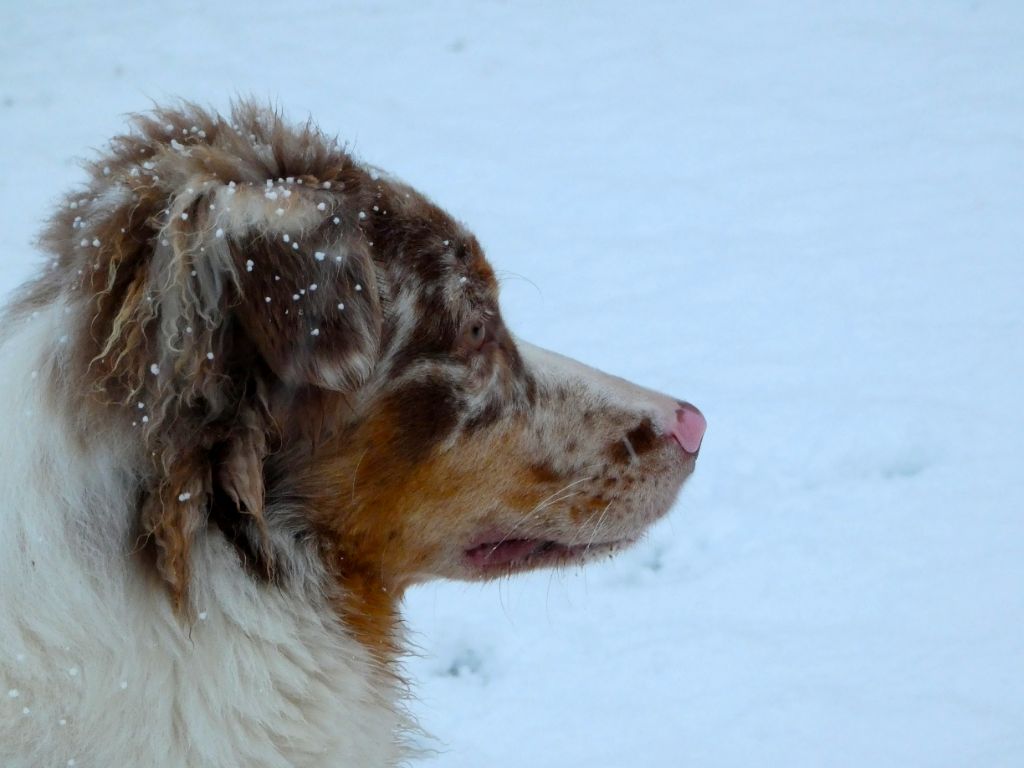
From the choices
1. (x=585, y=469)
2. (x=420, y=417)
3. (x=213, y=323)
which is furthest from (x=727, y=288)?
(x=213, y=323)

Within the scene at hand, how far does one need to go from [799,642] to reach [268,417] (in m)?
2.66

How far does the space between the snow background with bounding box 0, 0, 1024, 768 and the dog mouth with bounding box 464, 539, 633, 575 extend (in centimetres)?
81

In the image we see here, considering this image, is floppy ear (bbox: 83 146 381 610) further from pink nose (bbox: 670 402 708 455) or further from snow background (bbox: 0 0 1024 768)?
snow background (bbox: 0 0 1024 768)

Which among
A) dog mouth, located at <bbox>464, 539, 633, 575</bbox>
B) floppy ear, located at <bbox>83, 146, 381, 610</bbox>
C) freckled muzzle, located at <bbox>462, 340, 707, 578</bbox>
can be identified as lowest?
dog mouth, located at <bbox>464, 539, 633, 575</bbox>

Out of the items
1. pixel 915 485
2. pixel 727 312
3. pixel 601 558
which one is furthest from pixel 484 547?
pixel 727 312

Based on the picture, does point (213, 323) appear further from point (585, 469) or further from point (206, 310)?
point (585, 469)

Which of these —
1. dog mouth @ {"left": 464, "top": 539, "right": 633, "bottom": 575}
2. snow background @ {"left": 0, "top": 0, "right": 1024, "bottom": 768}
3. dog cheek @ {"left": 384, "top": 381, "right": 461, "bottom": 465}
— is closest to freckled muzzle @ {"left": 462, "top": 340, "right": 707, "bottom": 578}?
dog mouth @ {"left": 464, "top": 539, "right": 633, "bottom": 575}

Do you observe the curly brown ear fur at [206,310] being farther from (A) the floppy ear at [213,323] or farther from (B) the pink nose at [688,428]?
(B) the pink nose at [688,428]

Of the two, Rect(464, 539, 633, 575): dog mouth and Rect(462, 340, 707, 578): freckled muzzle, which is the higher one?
Rect(462, 340, 707, 578): freckled muzzle

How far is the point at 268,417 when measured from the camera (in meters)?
2.47

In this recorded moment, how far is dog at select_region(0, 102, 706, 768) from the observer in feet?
7.50

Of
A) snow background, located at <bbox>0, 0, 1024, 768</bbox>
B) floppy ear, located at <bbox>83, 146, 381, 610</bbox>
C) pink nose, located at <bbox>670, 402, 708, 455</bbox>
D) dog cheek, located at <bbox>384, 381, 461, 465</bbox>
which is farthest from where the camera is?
snow background, located at <bbox>0, 0, 1024, 768</bbox>

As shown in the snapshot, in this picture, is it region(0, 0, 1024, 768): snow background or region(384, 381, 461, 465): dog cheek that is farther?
region(0, 0, 1024, 768): snow background

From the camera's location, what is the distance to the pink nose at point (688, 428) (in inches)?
127
